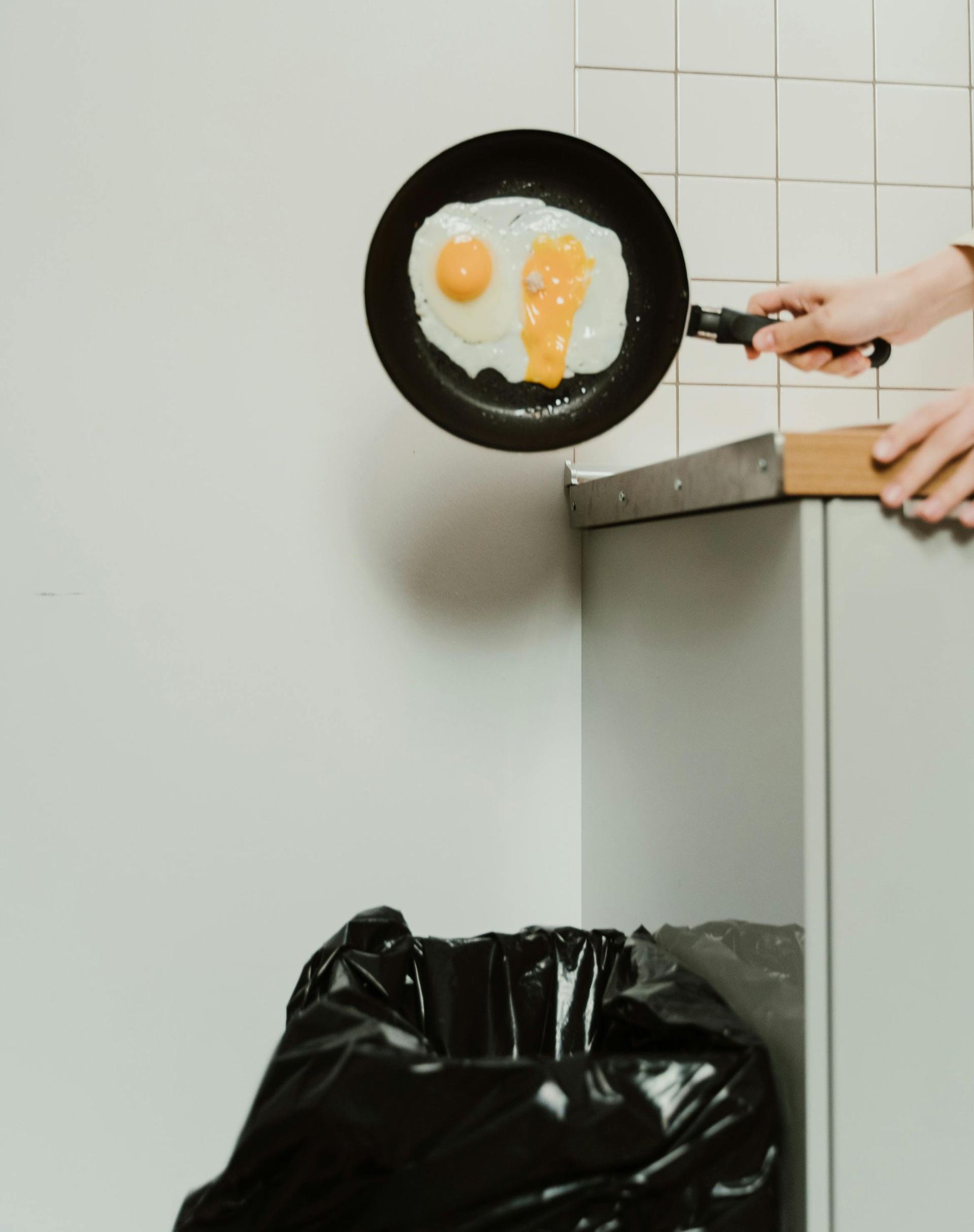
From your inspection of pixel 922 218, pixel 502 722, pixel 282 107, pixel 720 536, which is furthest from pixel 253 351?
pixel 922 218

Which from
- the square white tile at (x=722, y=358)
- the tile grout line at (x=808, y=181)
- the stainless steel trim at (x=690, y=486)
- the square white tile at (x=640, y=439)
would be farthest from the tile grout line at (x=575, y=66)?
the stainless steel trim at (x=690, y=486)

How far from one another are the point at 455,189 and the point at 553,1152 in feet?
2.94

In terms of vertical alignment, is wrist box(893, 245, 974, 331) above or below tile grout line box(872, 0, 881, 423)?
below

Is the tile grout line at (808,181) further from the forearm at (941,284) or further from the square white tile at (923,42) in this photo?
the forearm at (941,284)

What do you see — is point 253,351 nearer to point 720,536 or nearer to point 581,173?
point 581,173

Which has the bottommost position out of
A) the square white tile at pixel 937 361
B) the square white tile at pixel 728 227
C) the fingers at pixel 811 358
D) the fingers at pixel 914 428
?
the fingers at pixel 914 428

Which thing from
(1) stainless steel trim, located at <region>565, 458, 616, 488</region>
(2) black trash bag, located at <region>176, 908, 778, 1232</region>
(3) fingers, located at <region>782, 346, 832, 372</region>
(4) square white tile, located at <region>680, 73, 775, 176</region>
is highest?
(4) square white tile, located at <region>680, 73, 775, 176</region>

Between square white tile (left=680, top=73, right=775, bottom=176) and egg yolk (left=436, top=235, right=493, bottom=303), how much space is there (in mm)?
521

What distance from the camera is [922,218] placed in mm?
1432

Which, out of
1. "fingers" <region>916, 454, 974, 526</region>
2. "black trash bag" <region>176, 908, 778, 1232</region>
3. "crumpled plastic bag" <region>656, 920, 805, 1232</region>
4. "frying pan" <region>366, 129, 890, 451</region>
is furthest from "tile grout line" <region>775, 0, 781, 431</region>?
"black trash bag" <region>176, 908, 778, 1232</region>

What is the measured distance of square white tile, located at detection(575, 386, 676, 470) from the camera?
1393 millimetres

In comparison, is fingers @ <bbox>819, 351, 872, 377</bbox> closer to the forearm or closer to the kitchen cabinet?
the forearm

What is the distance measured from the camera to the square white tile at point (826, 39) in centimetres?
141

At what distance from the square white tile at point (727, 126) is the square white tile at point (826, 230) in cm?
6
